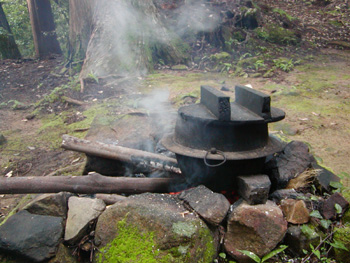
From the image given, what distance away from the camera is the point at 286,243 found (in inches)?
96.2

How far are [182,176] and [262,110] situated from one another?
1018mm

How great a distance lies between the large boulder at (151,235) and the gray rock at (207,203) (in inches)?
3.2

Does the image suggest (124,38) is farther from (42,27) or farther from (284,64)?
(42,27)

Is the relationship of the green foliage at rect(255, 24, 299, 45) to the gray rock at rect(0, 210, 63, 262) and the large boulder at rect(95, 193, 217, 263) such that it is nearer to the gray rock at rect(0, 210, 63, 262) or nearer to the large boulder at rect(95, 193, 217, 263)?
the large boulder at rect(95, 193, 217, 263)

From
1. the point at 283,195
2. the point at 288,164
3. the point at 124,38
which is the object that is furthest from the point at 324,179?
the point at 124,38

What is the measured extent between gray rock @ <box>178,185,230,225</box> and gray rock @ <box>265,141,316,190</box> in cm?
67

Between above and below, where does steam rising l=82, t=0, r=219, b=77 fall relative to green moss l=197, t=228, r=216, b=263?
above

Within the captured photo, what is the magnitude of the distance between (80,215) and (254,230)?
149cm

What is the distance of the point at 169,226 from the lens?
2217mm

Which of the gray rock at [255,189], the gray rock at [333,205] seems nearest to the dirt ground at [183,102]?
the gray rock at [333,205]

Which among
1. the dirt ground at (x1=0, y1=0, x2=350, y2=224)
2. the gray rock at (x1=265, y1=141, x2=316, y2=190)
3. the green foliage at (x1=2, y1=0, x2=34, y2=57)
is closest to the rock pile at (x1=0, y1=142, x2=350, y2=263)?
the gray rock at (x1=265, y1=141, x2=316, y2=190)

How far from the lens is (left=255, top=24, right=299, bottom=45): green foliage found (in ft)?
35.8

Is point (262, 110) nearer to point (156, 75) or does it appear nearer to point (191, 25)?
point (156, 75)

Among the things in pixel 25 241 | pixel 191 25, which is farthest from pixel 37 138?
pixel 191 25
